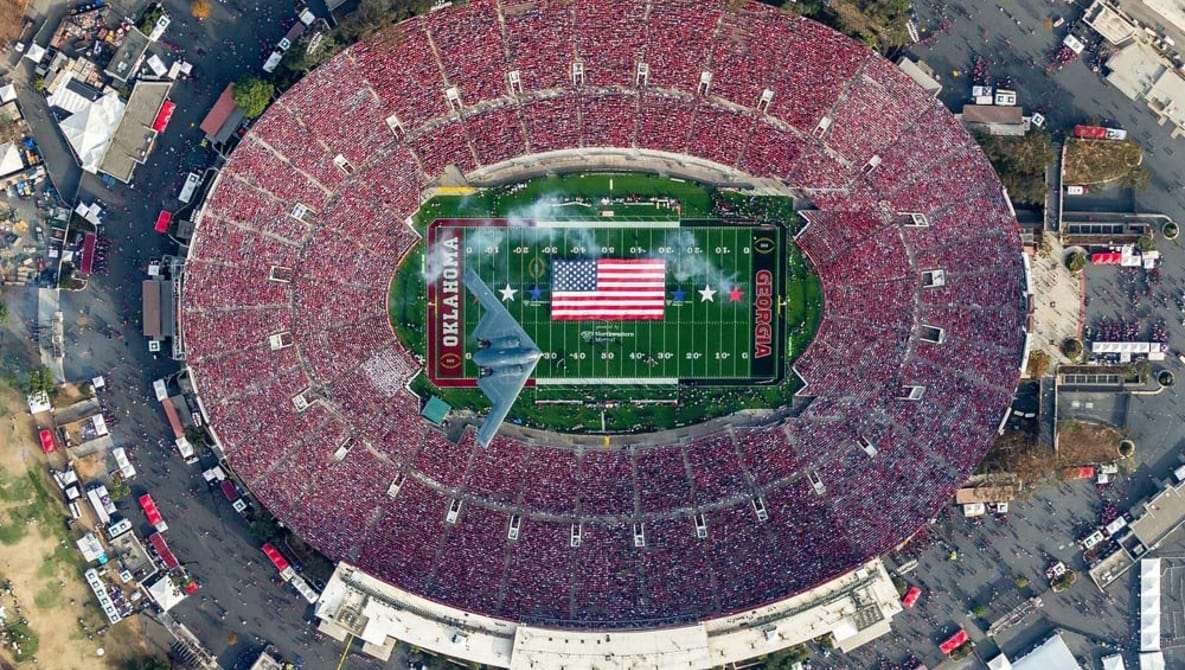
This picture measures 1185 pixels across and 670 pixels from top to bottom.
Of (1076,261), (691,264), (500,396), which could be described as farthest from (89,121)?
(1076,261)

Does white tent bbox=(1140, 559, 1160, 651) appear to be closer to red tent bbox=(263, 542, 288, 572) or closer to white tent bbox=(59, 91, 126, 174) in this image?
red tent bbox=(263, 542, 288, 572)

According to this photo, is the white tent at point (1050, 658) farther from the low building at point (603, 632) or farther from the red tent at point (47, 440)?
the red tent at point (47, 440)

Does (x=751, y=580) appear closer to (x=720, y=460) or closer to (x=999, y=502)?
(x=720, y=460)

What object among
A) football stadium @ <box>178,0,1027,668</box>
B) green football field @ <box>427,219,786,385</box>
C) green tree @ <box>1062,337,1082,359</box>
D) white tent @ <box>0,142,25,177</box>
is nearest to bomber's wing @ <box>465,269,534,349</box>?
football stadium @ <box>178,0,1027,668</box>

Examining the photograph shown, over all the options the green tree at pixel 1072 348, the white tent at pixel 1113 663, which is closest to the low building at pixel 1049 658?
the white tent at pixel 1113 663

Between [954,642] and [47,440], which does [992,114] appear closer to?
[954,642]

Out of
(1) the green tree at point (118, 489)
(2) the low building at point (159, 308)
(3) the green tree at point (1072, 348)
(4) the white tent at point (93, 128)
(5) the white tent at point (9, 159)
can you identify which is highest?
(4) the white tent at point (93, 128)

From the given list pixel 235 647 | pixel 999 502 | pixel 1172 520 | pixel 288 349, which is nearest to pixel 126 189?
pixel 288 349
